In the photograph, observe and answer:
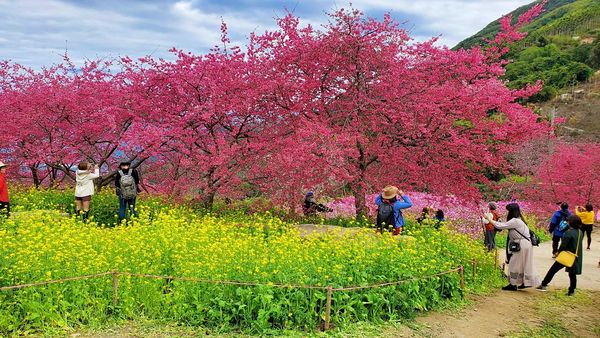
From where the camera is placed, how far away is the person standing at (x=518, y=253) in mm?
8812

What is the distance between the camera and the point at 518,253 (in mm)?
8969

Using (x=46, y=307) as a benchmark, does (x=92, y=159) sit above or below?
above

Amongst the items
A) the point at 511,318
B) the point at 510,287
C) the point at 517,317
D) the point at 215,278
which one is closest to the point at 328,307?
the point at 215,278

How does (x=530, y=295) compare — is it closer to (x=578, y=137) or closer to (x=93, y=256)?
(x=93, y=256)

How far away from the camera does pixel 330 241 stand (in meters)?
7.60

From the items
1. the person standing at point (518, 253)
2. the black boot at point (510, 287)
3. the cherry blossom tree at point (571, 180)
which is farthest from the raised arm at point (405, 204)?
the cherry blossom tree at point (571, 180)

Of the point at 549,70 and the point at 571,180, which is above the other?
the point at 549,70

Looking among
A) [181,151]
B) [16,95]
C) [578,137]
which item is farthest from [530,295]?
[578,137]

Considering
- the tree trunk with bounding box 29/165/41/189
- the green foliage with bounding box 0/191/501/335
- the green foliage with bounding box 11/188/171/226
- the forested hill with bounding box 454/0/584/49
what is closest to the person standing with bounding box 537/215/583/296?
the green foliage with bounding box 0/191/501/335

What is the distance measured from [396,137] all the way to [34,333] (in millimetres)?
8218

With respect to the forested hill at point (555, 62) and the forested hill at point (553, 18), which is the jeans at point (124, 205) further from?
the forested hill at point (553, 18)

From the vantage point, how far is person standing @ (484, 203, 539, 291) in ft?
28.9

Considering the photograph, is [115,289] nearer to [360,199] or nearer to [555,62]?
[360,199]

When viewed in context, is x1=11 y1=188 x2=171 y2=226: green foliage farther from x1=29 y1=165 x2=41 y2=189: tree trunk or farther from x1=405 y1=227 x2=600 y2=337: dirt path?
x1=405 y1=227 x2=600 y2=337: dirt path
